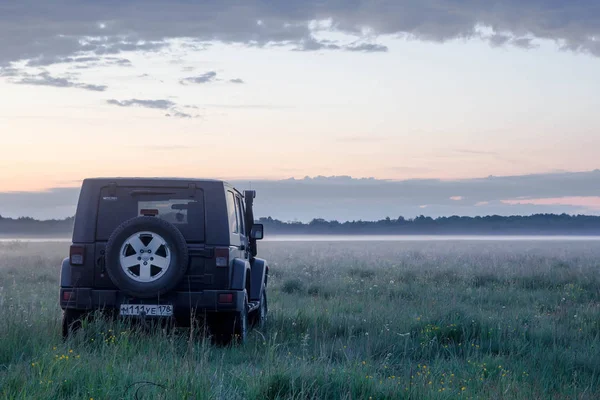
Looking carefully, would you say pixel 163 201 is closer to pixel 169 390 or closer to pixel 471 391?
pixel 169 390

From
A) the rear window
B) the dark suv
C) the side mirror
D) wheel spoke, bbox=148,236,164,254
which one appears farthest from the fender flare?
wheel spoke, bbox=148,236,164,254

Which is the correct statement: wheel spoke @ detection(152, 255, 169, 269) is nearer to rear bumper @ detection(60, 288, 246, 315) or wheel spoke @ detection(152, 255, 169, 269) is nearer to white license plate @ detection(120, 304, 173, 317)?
rear bumper @ detection(60, 288, 246, 315)

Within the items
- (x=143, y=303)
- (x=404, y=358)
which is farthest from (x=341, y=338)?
(x=143, y=303)

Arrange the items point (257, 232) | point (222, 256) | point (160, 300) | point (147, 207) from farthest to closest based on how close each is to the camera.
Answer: point (257, 232)
point (147, 207)
point (222, 256)
point (160, 300)

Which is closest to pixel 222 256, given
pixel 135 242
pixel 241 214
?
pixel 135 242

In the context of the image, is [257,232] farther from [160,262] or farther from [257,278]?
[160,262]

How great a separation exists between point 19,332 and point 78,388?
303 cm

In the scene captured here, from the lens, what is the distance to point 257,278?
10758 mm

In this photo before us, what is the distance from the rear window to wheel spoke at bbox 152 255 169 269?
0.47 m

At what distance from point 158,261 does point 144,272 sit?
0.67 feet

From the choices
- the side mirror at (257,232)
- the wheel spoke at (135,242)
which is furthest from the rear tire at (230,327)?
the side mirror at (257,232)

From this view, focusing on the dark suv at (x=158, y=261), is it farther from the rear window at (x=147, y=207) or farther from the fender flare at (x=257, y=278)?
the fender flare at (x=257, y=278)

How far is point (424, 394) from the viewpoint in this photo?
6172mm

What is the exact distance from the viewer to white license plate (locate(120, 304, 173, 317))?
28.5 ft
